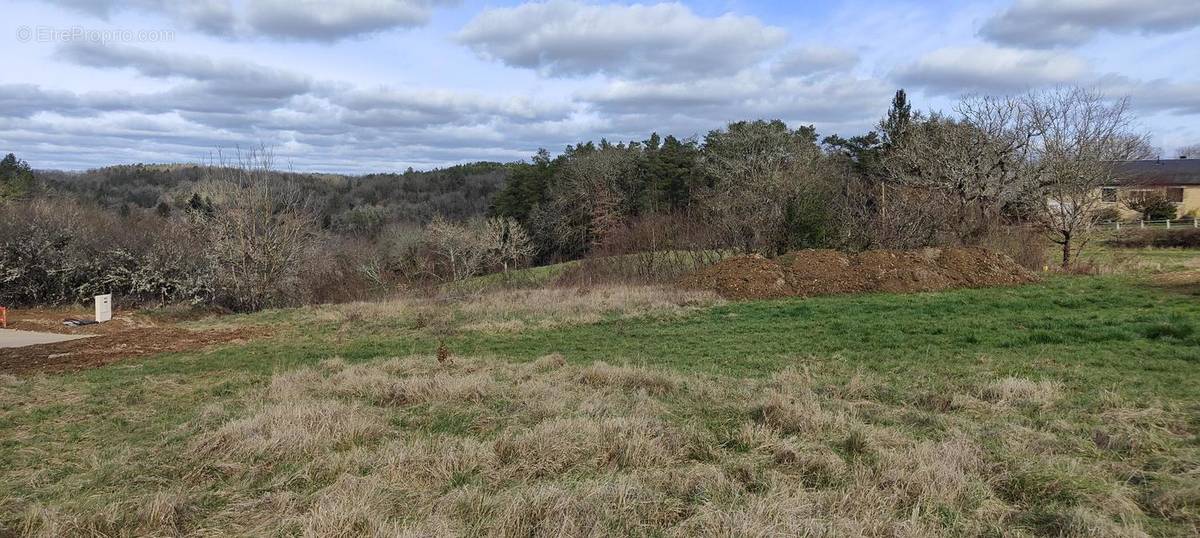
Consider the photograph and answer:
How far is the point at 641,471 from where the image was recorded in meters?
4.17

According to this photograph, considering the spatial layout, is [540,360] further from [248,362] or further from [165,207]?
[165,207]

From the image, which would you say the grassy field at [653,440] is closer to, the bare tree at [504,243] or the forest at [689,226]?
the forest at [689,226]

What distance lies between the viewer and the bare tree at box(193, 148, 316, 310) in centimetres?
2219

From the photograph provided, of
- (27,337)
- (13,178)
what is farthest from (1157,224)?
(13,178)

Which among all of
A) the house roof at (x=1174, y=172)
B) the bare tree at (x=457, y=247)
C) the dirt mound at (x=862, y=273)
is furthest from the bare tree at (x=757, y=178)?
the house roof at (x=1174, y=172)

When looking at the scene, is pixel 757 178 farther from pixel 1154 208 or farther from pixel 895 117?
pixel 1154 208

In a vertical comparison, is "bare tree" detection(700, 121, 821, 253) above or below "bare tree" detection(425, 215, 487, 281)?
above

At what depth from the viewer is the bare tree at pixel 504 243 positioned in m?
41.6

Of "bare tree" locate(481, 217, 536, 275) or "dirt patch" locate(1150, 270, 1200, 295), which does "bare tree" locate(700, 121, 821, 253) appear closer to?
"dirt patch" locate(1150, 270, 1200, 295)

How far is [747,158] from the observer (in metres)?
45.4

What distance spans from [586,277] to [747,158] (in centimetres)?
2598

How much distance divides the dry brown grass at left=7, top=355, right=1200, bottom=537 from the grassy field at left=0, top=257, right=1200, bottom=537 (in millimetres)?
20

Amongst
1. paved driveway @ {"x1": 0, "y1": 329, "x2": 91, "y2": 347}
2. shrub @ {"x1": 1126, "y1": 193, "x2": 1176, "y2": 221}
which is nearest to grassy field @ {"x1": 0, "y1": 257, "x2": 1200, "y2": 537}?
paved driveway @ {"x1": 0, "y1": 329, "x2": 91, "y2": 347}

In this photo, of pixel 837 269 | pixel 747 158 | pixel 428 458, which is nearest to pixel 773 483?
pixel 428 458
